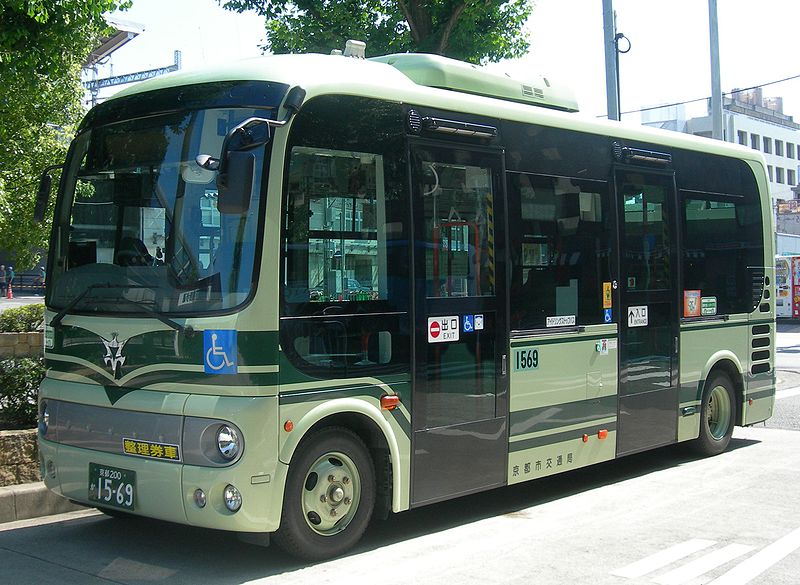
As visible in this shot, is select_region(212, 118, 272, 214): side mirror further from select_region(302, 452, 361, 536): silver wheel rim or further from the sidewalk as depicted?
the sidewalk

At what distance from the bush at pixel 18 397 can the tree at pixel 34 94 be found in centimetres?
158

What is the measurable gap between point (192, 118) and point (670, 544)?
4.12 metres

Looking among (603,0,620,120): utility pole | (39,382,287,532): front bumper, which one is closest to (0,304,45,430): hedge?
(39,382,287,532): front bumper

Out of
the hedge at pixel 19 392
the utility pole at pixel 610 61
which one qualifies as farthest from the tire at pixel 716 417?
the utility pole at pixel 610 61

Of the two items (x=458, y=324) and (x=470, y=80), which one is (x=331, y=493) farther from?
(x=470, y=80)

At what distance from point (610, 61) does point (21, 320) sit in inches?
454

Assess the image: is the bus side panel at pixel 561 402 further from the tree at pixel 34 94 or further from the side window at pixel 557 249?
the tree at pixel 34 94

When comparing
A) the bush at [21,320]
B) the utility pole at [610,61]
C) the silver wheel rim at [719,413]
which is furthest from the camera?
the utility pole at [610,61]

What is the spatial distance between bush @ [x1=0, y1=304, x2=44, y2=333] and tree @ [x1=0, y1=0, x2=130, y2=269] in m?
1.18

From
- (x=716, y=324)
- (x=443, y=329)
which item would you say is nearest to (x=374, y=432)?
(x=443, y=329)

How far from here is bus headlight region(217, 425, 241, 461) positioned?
5551 millimetres

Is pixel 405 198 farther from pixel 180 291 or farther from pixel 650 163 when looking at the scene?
pixel 650 163

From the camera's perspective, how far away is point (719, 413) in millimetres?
10211

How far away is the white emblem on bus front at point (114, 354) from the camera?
6.02m
